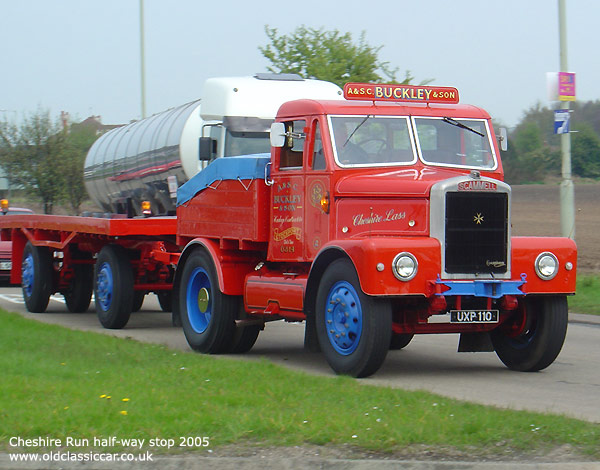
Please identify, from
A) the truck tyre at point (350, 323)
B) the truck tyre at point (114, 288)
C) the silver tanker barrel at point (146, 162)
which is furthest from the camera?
the silver tanker barrel at point (146, 162)

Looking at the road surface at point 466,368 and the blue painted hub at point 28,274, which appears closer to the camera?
the road surface at point 466,368

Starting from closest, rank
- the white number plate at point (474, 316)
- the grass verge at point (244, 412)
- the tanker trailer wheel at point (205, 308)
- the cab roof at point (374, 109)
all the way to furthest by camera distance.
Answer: the grass verge at point (244, 412), the white number plate at point (474, 316), the cab roof at point (374, 109), the tanker trailer wheel at point (205, 308)

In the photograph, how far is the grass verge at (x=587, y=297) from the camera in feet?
57.1

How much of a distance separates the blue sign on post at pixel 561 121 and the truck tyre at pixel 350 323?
30.0 ft

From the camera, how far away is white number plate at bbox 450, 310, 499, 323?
10047 mm

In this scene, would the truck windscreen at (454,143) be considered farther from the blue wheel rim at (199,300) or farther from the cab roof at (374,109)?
the blue wheel rim at (199,300)

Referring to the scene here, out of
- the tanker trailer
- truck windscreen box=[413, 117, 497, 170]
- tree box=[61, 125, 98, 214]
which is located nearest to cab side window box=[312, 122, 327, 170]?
truck windscreen box=[413, 117, 497, 170]

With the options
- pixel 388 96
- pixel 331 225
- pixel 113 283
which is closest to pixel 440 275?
pixel 331 225

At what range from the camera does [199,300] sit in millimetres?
12633

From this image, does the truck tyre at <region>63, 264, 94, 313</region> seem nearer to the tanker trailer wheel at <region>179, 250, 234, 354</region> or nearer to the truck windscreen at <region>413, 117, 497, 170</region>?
the tanker trailer wheel at <region>179, 250, 234, 354</region>

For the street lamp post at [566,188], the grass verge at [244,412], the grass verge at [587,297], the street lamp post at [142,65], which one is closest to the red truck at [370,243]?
the grass verge at [244,412]

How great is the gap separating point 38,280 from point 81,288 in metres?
0.74

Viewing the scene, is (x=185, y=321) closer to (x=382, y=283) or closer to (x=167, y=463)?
(x=382, y=283)

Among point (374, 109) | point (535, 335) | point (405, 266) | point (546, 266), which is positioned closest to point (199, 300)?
point (374, 109)
